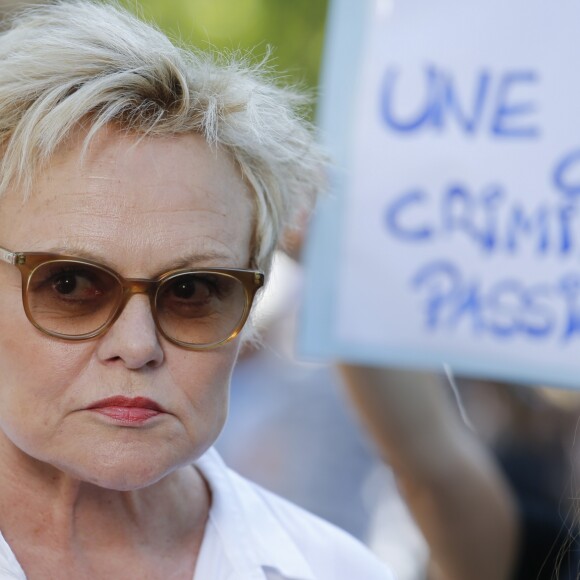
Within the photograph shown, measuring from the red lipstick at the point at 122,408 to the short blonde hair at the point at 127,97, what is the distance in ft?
1.35

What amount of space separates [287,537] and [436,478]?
81 centimetres

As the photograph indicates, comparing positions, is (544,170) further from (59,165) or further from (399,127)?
(59,165)

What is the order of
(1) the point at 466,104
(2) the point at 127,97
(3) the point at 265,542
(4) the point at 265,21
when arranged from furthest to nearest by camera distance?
(4) the point at 265,21, (1) the point at 466,104, (3) the point at 265,542, (2) the point at 127,97

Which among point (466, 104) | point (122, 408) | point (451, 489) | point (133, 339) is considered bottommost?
point (451, 489)

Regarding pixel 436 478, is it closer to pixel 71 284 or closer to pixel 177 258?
pixel 177 258

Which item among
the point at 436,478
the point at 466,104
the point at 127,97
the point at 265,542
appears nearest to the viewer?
the point at 127,97

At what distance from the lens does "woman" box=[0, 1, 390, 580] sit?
1807mm

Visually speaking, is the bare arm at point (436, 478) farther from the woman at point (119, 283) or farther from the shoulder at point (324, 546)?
the woman at point (119, 283)

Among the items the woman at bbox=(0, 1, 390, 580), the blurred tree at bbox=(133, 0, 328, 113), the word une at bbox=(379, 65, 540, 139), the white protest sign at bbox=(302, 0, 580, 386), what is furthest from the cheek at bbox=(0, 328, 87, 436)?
the blurred tree at bbox=(133, 0, 328, 113)

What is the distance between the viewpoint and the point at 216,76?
2.08 metres

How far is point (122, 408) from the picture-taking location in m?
1.82

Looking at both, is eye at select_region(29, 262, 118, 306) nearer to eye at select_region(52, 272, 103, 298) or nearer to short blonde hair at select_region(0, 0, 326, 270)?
eye at select_region(52, 272, 103, 298)

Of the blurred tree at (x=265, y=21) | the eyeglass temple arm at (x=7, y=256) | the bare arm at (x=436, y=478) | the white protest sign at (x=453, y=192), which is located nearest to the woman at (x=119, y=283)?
the eyeglass temple arm at (x=7, y=256)

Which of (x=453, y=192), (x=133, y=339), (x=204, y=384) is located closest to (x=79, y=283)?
(x=133, y=339)
